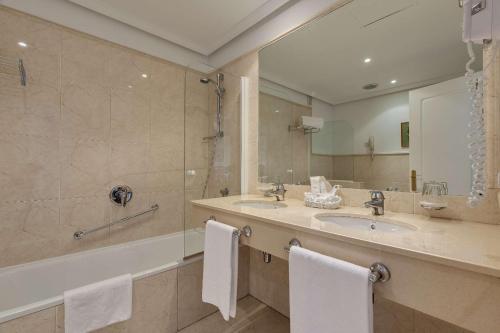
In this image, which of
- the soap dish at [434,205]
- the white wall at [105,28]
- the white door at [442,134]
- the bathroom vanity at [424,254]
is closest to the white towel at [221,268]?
the bathroom vanity at [424,254]

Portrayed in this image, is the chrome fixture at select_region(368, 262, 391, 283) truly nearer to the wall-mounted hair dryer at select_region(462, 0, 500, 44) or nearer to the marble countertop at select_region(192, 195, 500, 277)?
the marble countertop at select_region(192, 195, 500, 277)

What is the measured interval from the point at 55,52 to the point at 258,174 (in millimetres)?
1833

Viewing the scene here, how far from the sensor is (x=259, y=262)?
1.94m

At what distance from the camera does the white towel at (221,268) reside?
122 centimetres

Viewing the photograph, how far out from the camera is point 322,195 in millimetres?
1404

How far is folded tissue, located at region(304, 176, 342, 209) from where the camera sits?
52.1 inches

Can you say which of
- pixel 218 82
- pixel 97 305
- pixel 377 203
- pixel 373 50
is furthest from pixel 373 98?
pixel 97 305

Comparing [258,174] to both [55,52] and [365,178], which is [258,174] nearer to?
[365,178]

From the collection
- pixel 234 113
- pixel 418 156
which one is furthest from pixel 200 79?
pixel 418 156

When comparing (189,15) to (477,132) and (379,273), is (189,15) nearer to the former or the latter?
(477,132)

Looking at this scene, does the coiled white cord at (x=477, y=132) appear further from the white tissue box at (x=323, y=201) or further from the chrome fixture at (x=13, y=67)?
the chrome fixture at (x=13, y=67)

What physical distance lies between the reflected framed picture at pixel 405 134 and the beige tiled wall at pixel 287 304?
859mm

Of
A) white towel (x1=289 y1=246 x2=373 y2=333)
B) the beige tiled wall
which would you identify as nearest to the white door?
the beige tiled wall

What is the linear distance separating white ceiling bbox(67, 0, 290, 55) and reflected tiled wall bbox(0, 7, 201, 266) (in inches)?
10.4
